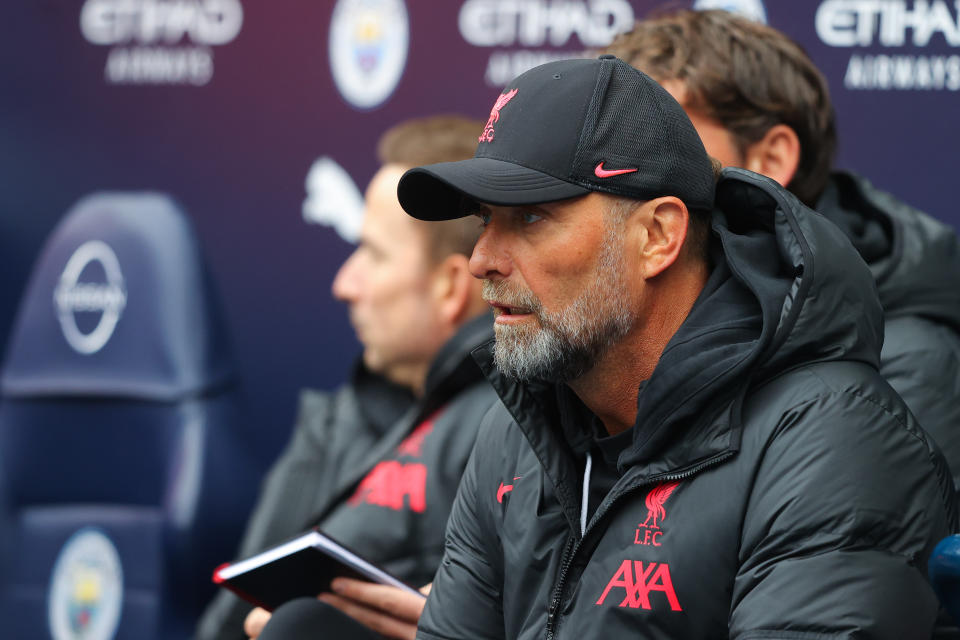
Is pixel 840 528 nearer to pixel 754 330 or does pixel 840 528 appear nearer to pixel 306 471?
pixel 754 330

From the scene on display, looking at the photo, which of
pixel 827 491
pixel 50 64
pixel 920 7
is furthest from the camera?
pixel 50 64

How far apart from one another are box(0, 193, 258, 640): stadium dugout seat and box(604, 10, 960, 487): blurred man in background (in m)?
0.99

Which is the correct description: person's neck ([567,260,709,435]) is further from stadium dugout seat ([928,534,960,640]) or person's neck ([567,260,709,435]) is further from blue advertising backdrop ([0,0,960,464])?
blue advertising backdrop ([0,0,960,464])

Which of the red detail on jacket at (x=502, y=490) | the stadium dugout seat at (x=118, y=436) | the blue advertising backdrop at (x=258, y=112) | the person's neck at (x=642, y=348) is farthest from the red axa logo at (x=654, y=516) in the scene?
the blue advertising backdrop at (x=258, y=112)

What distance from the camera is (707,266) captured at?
1180mm

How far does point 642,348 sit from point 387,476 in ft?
2.47

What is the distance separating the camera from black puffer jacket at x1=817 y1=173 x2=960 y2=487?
1.41 metres

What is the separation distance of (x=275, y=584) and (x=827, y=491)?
71 centimetres

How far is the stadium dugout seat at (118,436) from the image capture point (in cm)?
220

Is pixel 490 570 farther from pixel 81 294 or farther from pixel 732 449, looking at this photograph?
pixel 81 294

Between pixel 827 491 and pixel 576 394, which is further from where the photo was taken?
pixel 576 394

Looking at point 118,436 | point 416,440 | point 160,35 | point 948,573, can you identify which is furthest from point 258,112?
point 948,573

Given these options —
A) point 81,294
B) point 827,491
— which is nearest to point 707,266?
point 827,491

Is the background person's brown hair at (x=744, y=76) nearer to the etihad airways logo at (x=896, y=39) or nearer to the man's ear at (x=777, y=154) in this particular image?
the man's ear at (x=777, y=154)
